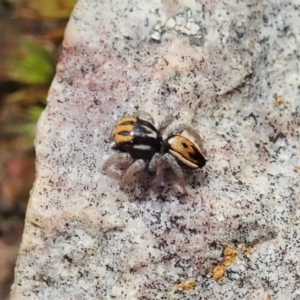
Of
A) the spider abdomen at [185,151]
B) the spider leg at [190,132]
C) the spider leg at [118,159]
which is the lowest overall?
the spider leg at [118,159]

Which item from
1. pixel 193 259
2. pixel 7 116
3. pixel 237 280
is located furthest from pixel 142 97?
pixel 7 116

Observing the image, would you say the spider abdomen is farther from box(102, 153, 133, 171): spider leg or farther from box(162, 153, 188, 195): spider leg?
box(102, 153, 133, 171): spider leg

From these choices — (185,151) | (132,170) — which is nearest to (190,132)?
(185,151)

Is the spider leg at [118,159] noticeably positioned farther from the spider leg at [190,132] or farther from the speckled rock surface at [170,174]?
the spider leg at [190,132]

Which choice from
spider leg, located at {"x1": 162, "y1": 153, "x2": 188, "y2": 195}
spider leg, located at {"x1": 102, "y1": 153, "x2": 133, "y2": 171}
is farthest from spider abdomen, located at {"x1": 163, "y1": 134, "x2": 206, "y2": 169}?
spider leg, located at {"x1": 102, "y1": 153, "x2": 133, "y2": 171}

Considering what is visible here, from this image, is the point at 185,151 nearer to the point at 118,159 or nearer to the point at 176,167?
the point at 176,167

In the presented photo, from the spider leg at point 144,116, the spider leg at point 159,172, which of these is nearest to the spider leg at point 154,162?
the spider leg at point 159,172
